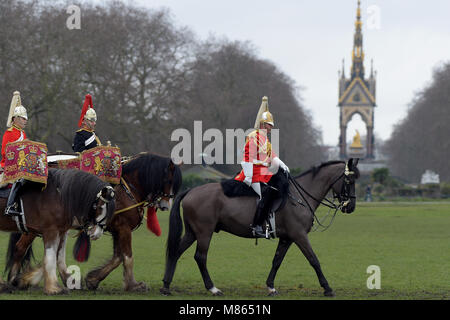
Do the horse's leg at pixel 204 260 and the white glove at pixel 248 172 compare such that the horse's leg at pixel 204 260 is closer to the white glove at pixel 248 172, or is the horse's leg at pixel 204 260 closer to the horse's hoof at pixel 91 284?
the white glove at pixel 248 172

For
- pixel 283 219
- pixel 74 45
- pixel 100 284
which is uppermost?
pixel 74 45

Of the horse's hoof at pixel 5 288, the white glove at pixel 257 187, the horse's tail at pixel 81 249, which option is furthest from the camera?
the horse's tail at pixel 81 249

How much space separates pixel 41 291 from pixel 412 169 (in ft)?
253

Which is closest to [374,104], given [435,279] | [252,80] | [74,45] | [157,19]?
[252,80]

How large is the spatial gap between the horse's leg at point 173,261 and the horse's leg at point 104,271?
0.92 m

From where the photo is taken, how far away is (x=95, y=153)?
12.1 m

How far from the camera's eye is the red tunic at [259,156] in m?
11.8

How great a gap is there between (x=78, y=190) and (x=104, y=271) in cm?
166

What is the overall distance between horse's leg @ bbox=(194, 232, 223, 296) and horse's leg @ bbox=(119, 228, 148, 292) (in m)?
0.91

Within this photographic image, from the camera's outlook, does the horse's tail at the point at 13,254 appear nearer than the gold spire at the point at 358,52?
Yes

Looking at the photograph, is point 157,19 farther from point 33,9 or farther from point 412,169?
point 412,169

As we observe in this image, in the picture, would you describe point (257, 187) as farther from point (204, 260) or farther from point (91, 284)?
point (91, 284)

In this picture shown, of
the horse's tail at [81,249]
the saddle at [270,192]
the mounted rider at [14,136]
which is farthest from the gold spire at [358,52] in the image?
the mounted rider at [14,136]

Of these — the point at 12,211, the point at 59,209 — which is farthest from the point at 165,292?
the point at 12,211
